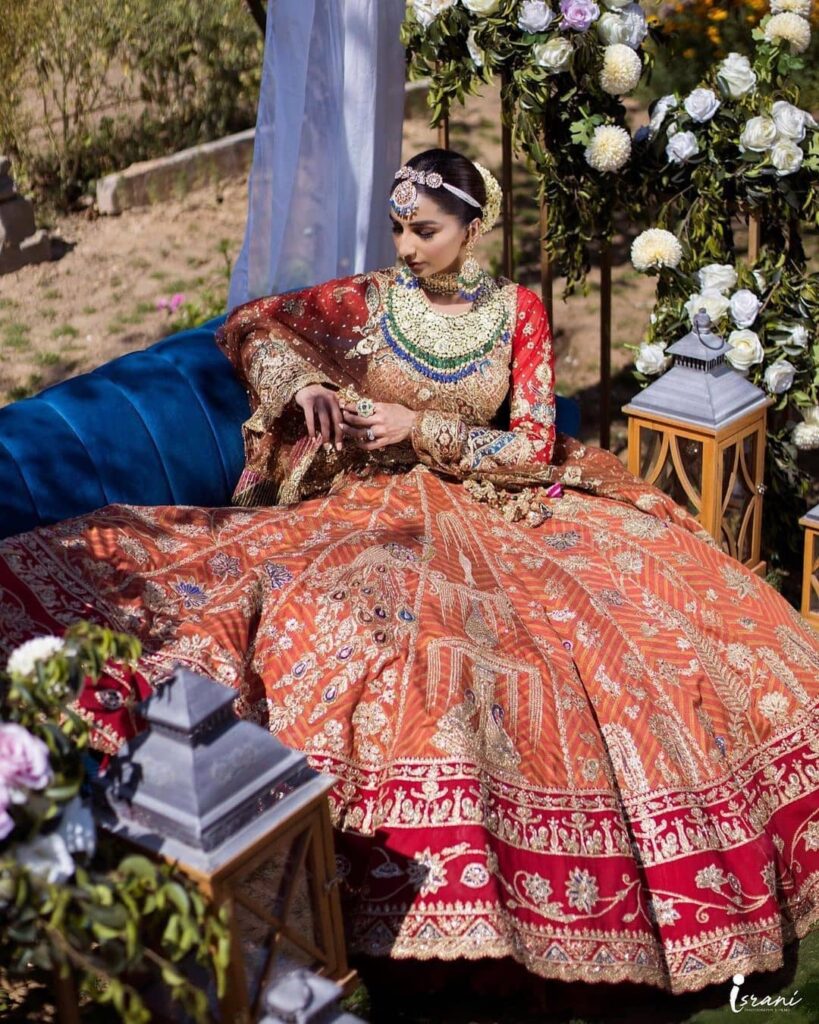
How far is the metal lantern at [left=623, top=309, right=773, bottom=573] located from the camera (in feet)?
14.5

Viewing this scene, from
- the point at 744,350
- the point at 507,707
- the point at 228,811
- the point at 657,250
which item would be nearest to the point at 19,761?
the point at 228,811

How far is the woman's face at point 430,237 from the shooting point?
13.2 feet

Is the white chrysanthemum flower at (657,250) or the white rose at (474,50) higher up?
the white rose at (474,50)

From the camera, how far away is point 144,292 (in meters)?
7.68

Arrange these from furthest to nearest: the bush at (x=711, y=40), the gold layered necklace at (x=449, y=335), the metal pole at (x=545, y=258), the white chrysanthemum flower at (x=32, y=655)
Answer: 1. the bush at (x=711, y=40)
2. the metal pole at (x=545, y=258)
3. the gold layered necklace at (x=449, y=335)
4. the white chrysanthemum flower at (x=32, y=655)

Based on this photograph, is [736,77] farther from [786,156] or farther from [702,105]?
[786,156]

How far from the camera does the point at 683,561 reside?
3.93 metres

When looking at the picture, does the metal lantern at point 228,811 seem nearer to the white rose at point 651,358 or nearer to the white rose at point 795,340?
the white rose at point 651,358

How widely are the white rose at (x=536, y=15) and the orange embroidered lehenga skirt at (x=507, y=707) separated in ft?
5.65

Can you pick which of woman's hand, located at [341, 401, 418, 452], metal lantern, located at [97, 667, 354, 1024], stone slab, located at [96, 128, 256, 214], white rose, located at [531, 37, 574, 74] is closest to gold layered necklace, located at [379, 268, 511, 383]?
woman's hand, located at [341, 401, 418, 452]

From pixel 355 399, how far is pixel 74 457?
0.78 meters

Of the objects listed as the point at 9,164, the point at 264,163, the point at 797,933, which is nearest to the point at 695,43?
the point at 9,164

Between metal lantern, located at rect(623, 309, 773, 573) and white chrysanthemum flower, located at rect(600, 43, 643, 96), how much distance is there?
830 mm

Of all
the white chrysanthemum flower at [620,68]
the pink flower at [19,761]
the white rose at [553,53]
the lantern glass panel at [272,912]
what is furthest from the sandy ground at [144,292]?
the pink flower at [19,761]
